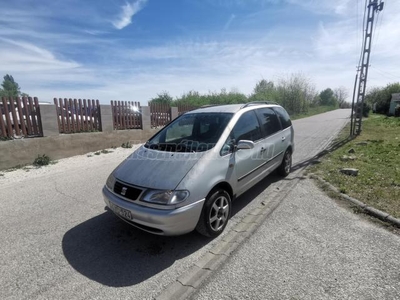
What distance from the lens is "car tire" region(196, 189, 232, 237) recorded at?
275cm

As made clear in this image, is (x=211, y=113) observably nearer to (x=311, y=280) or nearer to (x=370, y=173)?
(x=311, y=280)

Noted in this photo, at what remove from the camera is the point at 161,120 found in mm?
12219

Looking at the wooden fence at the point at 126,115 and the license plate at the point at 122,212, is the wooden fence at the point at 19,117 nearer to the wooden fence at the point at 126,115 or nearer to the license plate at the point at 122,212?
the wooden fence at the point at 126,115

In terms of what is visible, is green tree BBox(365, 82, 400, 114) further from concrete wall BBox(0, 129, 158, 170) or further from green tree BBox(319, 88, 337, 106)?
concrete wall BBox(0, 129, 158, 170)

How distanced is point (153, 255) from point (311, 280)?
5.62 feet

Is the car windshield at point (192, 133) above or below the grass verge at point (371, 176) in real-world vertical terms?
above

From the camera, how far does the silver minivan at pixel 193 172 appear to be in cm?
250

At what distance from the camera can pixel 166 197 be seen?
96.7 inches

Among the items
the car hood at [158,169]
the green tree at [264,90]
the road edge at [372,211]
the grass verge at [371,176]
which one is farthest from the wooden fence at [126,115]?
the green tree at [264,90]

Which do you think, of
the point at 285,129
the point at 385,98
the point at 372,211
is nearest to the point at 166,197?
the point at 372,211

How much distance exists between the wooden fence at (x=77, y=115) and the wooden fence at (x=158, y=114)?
123 inches

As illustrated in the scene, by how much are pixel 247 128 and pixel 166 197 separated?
194 cm

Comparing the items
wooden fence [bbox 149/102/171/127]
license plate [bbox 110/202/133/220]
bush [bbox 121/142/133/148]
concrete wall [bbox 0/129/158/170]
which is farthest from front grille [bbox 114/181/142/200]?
wooden fence [bbox 149/102/171/127]

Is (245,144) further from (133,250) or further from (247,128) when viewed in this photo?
(133,250)
